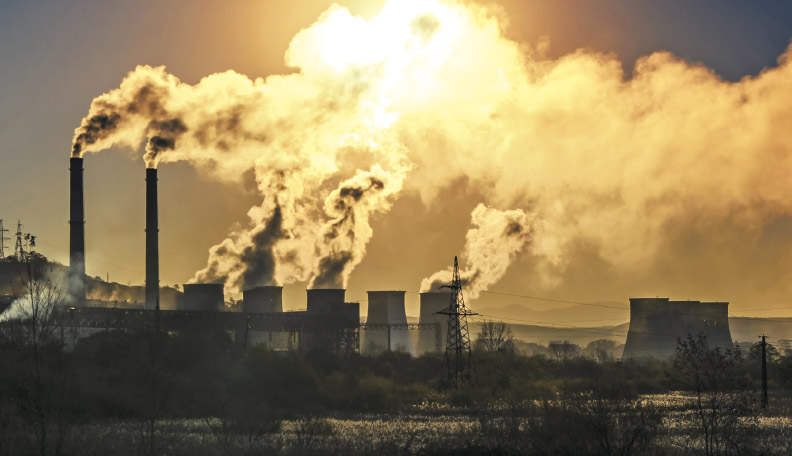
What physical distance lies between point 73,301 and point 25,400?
38861mm

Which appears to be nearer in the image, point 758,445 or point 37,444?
point 37,444

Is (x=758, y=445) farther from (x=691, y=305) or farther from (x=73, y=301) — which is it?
(x=691, y=305)

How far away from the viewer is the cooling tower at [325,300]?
221 ft

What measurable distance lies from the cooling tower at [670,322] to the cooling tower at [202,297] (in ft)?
144

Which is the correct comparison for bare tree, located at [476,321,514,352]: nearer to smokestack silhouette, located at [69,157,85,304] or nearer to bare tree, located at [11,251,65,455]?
smokestack silhouette, located at [69,157,85,304]

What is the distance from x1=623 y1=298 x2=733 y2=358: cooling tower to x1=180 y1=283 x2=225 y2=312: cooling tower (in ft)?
144

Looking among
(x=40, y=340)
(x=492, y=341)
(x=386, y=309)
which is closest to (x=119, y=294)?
(x=386, y=309)

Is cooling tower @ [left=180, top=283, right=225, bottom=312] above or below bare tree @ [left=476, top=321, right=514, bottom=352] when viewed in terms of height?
above

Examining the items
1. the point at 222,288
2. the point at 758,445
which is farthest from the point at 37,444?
the point at 222,288

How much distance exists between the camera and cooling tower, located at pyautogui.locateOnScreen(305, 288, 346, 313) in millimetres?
67438

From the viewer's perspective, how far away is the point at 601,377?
Result: 57.5m

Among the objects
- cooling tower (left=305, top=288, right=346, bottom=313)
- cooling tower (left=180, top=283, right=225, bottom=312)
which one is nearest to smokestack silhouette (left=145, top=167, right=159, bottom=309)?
cooling tower (left=180, top=283, right=225, bottom=312)

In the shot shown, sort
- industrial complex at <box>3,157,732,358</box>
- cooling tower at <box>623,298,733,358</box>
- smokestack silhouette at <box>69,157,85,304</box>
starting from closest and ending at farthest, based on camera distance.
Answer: industrial complex at <box>3,157,732,358</box>, smokestack silhouette at <box>69,157,85,304</box>, cooling tower at <box>623,298,733,358</box>

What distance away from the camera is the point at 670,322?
91.6 metres
